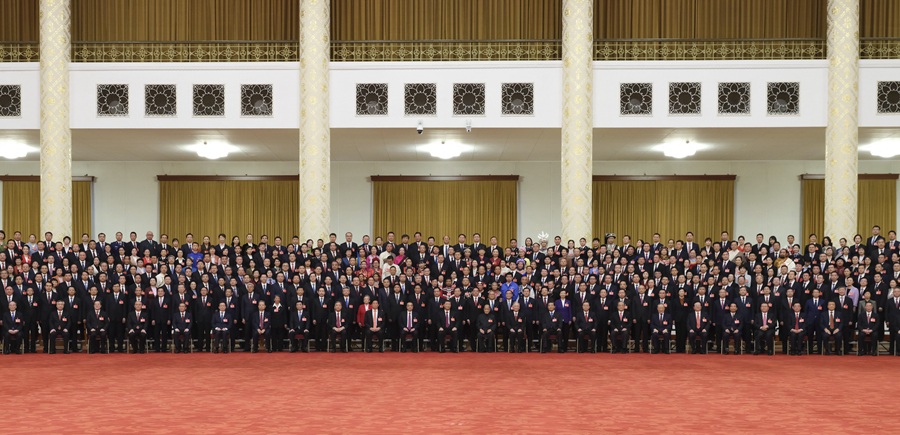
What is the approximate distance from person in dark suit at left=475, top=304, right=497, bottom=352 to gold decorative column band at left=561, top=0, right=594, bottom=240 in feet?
10.9

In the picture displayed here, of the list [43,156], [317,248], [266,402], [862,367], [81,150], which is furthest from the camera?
[81,150]

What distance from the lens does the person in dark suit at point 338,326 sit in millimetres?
12477

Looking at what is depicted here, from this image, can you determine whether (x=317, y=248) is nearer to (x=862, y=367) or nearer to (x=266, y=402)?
(x=266, y=402)

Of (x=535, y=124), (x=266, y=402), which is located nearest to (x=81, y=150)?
(x=535, y=124)

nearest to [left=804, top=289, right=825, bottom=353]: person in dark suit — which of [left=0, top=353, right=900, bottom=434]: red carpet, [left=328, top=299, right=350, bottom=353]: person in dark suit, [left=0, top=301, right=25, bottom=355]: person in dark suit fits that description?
[left=0, top=353, right=900, bottom=434]: red carpet

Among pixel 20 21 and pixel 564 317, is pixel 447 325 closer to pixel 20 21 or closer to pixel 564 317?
pixel 564 317

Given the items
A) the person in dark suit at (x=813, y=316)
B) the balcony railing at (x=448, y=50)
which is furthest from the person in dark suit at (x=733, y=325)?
the balcony railing at (x=448, y=50)

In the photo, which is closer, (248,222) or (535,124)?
(535,124)

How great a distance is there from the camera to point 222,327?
12.4 meters

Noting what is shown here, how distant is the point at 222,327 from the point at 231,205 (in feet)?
30.0

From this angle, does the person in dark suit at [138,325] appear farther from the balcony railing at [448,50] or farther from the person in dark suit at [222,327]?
the balcony railing at [448,50]

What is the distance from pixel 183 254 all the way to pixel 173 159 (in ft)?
23.8

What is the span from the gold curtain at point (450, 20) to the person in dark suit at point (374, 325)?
6677 mm

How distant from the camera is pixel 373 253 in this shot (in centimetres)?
1402
